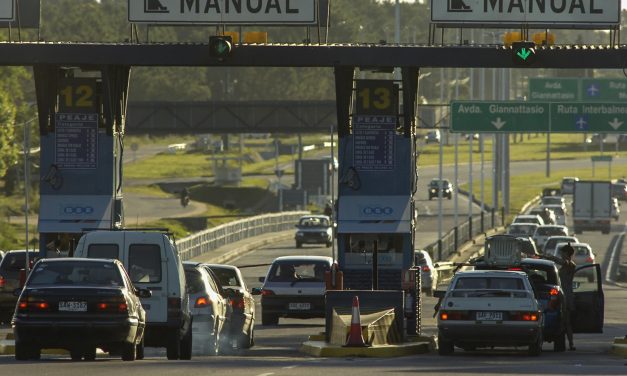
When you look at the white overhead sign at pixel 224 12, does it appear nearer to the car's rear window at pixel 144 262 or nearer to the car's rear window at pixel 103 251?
the car's rear window at pixel 103 251

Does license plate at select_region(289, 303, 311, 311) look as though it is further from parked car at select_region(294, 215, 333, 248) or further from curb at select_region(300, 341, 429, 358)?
parked car at select_region(294, 215, 333, 248)

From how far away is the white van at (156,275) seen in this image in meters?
24.8

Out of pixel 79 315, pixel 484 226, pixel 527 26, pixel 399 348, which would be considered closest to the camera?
pixel 79 315

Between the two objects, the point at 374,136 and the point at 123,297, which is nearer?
the point at 123,297

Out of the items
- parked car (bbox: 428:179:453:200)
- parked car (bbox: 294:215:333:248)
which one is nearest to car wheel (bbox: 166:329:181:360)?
parked car (bbox: 294:215:333:248)

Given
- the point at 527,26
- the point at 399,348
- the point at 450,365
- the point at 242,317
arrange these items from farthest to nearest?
the point at 527,26 → the point at 242,317 → the point at 399,348 → the point at 450,365

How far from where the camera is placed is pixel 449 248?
75062 mm

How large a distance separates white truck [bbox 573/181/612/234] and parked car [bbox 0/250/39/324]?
6071cm

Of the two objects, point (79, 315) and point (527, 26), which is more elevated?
point (527, 26)

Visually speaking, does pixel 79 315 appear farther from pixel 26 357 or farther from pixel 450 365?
pixel 450 365

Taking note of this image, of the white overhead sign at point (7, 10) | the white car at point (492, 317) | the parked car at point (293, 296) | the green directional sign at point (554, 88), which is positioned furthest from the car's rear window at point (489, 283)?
the green directional sign at point (554, 88)

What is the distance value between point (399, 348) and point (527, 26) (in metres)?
7.78

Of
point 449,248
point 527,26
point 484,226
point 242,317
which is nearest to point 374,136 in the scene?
point 527,26

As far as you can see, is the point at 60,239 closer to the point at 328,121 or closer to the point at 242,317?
the point at 242,317
